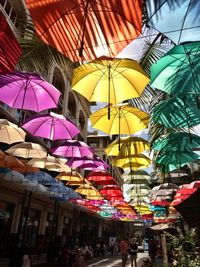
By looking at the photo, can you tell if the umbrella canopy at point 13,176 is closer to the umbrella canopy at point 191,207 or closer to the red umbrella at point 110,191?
the red umbrella at point 110,191

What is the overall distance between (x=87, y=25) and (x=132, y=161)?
8405 millimetres

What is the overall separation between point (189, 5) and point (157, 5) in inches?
14.7

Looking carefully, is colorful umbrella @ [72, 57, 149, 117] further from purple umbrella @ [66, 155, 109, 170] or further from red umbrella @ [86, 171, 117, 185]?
red umbrella @ [86, 171, 117, 185]

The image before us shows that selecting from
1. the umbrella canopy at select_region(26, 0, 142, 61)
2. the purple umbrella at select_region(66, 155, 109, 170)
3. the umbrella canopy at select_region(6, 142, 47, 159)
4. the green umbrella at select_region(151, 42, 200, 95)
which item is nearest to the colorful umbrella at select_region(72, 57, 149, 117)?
the green umbrella at select_region(151, 42, 200, 95)

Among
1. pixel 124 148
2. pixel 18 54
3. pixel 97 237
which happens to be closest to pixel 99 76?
pixel 18 54

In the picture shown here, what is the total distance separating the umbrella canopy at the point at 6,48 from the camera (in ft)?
12.8

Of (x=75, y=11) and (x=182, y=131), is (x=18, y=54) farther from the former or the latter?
(x=182, y=131)

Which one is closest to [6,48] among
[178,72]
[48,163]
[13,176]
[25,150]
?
[178,72]

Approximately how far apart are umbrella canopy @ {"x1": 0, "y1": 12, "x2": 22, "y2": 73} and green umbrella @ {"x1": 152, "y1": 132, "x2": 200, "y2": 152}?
5.94 meters

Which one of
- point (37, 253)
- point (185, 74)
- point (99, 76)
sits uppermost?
point (99, 76)

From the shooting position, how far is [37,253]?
2219cm

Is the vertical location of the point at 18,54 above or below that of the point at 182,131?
below

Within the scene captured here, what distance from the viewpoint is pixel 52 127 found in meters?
9.78

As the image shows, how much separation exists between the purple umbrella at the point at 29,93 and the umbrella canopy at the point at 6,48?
8.88 ft
